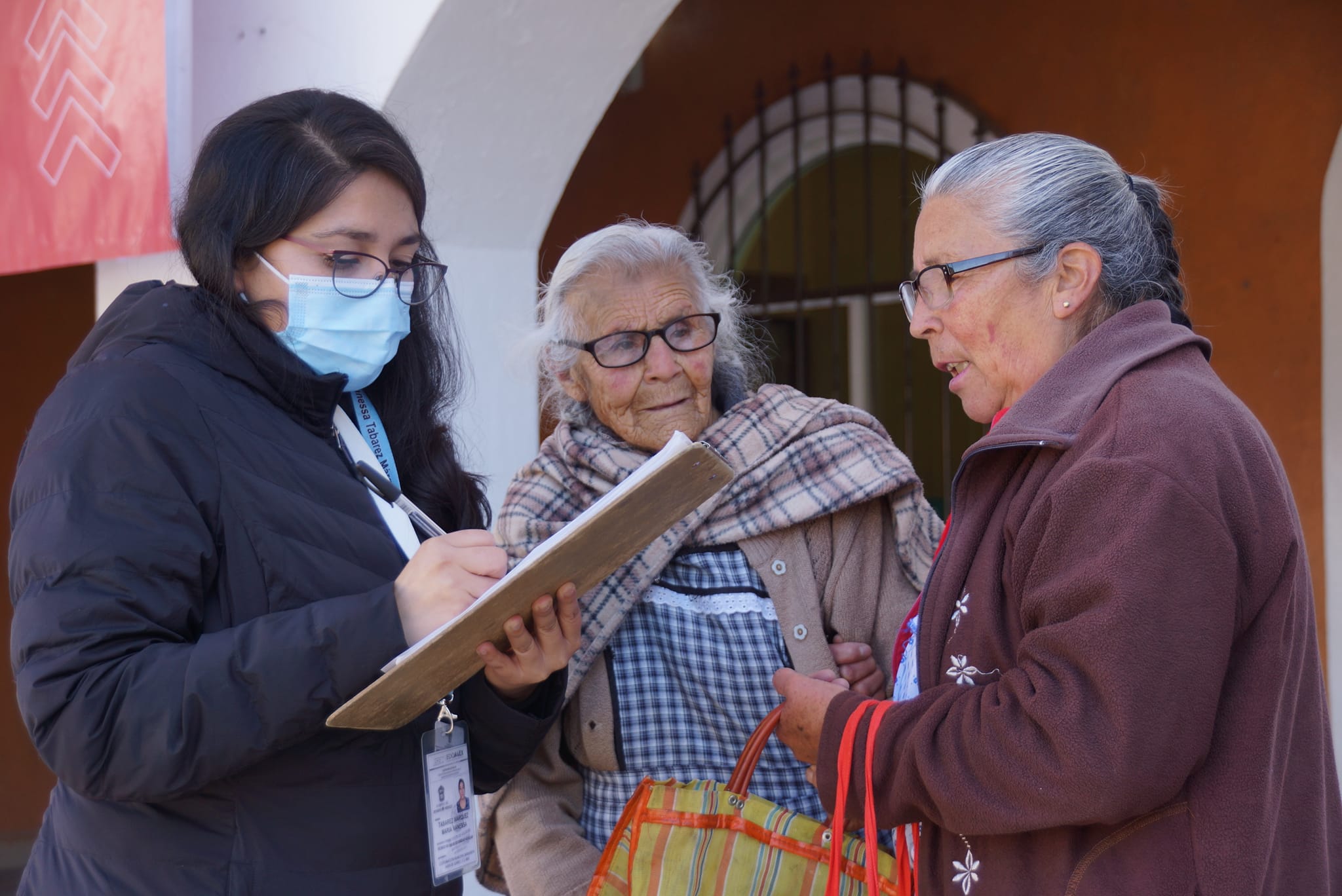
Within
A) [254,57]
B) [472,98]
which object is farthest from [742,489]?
[254,57]

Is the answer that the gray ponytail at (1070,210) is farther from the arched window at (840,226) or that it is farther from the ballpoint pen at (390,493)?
the arched window at (840,226)

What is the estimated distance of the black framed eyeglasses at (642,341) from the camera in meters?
2.41

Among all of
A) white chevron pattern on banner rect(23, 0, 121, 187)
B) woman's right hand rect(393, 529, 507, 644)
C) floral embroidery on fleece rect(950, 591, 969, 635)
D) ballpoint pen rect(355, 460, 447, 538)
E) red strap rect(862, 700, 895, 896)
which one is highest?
white chevron pattern on banner rect(23, 0, 121, 187)

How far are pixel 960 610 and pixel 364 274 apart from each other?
0.98m

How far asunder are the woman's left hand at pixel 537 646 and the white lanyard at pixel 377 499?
7.2 inches

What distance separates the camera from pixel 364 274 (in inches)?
72.3

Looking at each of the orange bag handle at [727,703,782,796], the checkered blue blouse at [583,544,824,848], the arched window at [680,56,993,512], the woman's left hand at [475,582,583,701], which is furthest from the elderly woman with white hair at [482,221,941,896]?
the arched window at [680,56,993,512]

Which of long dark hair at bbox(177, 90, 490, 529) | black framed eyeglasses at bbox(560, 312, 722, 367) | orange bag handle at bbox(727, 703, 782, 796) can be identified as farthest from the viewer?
black framed eyeglasses at bbox(560, 312, 722, 367)

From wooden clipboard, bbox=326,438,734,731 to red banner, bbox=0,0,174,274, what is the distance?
1617 mm

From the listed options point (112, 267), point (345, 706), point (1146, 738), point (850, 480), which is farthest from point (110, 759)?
point (112, 267)

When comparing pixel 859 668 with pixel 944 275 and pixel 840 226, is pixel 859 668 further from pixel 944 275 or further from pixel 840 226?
pixel 840 226

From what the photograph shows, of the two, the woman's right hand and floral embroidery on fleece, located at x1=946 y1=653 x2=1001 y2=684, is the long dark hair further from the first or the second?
floral embroidery on fleece, located at x1=946 y1=653 x2=1001 y2=684

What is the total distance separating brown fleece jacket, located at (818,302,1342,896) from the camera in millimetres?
1274

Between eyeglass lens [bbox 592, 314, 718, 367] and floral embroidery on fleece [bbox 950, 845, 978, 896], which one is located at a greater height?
eyeglass lens [bbox 592, 314, 718, 367]
